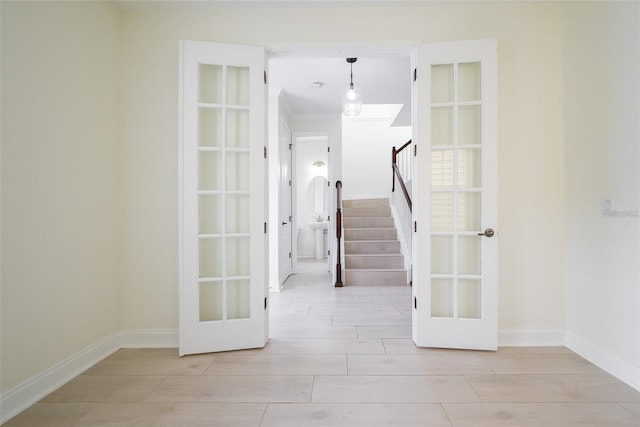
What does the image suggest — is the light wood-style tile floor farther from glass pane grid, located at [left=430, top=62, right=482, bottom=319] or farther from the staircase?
the staircase

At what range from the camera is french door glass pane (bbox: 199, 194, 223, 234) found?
2.71 m

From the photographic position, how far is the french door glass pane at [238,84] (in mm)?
2756

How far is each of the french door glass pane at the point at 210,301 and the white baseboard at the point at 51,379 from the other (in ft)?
2.35

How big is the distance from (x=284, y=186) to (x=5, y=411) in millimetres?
4243

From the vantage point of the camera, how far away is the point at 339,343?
108 inches

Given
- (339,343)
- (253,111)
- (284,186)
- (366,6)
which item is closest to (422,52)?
(366,6)

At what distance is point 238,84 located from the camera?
277cm

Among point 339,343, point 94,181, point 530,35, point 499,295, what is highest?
point 530,35

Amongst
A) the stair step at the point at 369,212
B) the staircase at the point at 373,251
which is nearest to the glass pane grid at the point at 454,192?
the staircase at the point at 373,251

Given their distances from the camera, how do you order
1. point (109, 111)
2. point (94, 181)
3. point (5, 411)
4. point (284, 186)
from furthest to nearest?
1. point (284, 186)
2. point (109, 111)
3. point (94, 181)
4. point (5, 411)

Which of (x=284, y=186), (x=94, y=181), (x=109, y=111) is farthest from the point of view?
(x=284, y=186)

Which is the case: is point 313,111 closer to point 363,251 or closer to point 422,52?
point 363,251

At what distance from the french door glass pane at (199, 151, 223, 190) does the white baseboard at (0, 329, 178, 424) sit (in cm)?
122

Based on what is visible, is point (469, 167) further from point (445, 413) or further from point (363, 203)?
point (363, 203)
